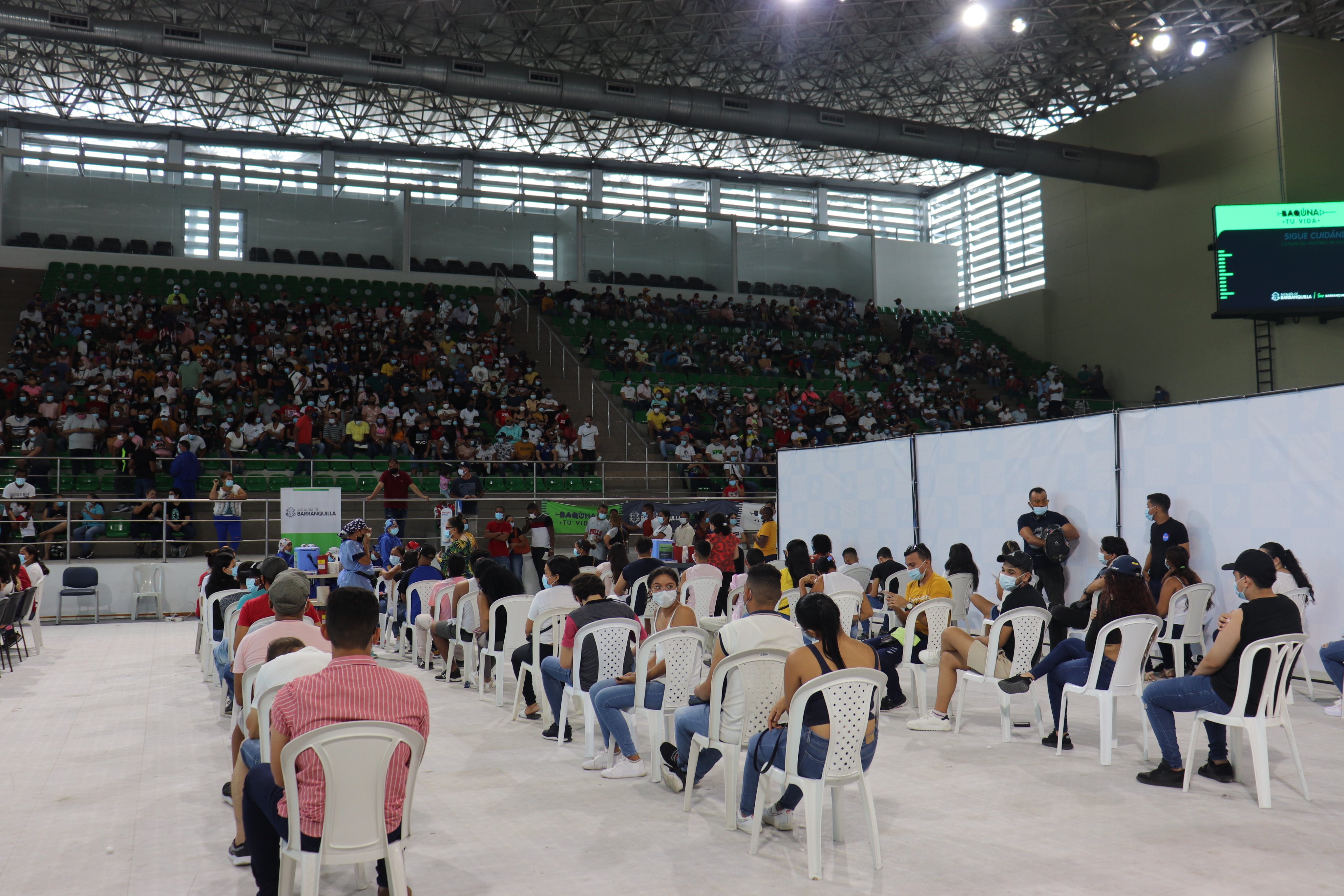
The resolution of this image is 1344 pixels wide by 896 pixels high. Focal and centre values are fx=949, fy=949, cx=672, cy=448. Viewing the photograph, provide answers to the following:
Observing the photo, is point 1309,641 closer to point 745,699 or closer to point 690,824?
point 745,699

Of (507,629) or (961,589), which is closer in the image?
(507,629)

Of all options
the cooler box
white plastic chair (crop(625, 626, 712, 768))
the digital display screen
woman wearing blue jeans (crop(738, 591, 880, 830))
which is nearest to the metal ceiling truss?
Answer: the digital display screen

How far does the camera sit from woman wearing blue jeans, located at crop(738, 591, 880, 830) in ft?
12.8

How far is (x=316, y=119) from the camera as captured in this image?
28.3 m

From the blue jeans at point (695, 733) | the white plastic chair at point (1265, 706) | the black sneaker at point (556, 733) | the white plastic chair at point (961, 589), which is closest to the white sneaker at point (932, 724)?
the white plastic chair at point (1265, 706)

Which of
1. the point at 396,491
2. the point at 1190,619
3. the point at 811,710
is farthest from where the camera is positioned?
the point at 396,491

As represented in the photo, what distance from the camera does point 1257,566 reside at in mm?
4805

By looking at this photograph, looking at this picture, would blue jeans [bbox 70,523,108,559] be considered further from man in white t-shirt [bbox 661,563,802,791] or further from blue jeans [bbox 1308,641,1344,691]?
blue jeans [bbox 1308,641,1344,691]

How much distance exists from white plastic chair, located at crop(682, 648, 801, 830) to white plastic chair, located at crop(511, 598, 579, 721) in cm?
207

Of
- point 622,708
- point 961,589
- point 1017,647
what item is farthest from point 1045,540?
point 622,708

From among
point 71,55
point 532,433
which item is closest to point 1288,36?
point 532,433

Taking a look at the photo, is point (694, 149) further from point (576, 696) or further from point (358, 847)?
point (358, 847)

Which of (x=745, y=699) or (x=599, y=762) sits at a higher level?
(x=745, y=699)

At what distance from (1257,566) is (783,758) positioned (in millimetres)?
2688
